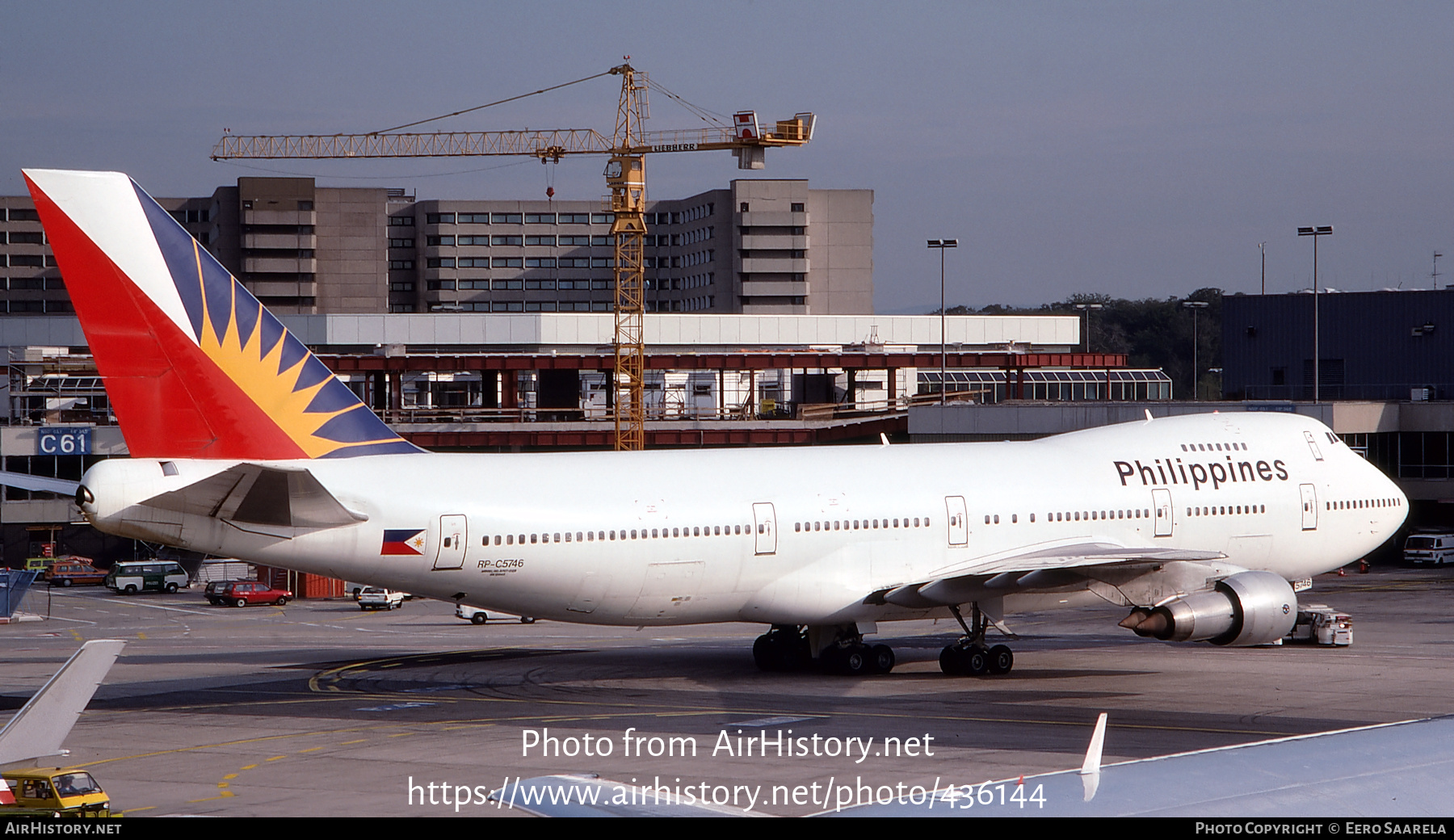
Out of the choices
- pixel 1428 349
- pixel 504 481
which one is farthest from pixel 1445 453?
pixel 504 481

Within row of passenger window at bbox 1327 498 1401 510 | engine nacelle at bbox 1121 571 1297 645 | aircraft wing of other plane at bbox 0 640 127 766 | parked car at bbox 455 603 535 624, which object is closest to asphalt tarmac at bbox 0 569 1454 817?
engine nacelle at bbox 1121 571 1297 645

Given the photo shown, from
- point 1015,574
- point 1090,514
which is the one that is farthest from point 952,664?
point 1090,514

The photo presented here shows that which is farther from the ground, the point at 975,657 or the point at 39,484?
the point at 39,484

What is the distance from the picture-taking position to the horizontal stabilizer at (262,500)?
2581 centimetres

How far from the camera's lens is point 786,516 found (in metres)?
31.8

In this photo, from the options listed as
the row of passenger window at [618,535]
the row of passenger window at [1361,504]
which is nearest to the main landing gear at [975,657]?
the row of passenger window at [618,535]

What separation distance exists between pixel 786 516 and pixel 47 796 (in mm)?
17819

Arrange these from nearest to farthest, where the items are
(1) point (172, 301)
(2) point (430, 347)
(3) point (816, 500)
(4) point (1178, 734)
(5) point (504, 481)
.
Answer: (4) point (1178, 734) < (1) point (172, 301) < (5) point (504, 481) < (3) point (816, 500) < (2) point (430, 347)

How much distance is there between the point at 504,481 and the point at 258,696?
8.34m

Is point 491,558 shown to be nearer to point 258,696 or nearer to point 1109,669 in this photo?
point 258,696

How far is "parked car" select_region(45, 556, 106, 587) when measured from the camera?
85875 mm

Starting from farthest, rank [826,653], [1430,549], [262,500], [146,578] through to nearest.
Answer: [146,578] < [1430,549] < [826,653] < [262,500]

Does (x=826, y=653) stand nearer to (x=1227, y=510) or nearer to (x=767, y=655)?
(x=767, y=655)

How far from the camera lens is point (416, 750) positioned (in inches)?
982
